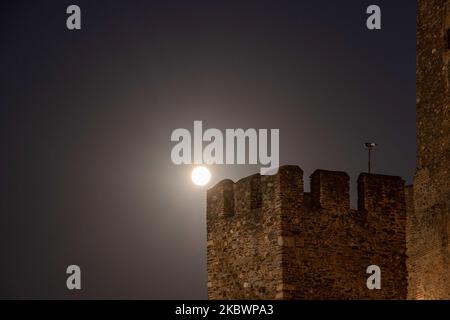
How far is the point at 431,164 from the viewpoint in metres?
43.7

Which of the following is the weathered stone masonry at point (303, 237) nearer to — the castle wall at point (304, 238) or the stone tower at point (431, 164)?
the castle wall at point (304, 238)

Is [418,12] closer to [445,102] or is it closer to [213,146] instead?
[445,102]

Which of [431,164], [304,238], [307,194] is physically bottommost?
[304,238]

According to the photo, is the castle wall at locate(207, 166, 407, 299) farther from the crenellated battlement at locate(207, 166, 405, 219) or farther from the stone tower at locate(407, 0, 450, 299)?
the stone tower at locate(407, 0, 450, 299)

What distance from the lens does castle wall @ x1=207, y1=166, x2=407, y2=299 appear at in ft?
107

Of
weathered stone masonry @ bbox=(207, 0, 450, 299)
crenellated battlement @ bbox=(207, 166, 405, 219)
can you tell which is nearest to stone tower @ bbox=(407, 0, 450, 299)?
weathered stone masonry @ bbox=(207, 0, 450, 299)

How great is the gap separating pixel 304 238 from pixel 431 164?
11735mm

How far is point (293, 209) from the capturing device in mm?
32750

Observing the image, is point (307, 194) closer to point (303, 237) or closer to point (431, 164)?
point (303, 237)

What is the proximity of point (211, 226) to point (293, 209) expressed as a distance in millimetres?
2464

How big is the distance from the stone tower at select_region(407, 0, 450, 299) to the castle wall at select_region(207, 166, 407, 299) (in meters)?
8.33

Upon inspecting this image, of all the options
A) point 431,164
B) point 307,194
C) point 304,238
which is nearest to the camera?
point 304,238

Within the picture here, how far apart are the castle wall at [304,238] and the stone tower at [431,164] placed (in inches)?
328

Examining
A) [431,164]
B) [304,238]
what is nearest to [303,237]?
[304,238]
